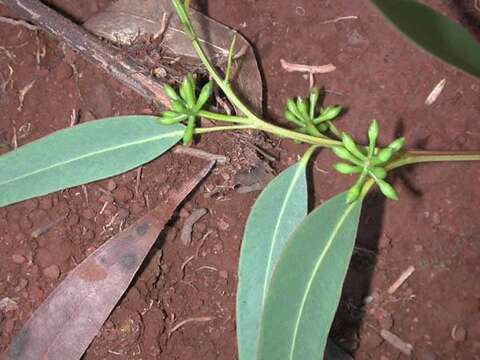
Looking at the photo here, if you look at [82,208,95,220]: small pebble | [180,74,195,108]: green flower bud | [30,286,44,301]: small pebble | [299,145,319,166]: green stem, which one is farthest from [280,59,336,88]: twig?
[30,286,44,301]: small pebble

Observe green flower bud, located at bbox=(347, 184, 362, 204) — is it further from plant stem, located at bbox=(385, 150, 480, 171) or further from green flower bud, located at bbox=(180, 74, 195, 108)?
green flower bud, located at bbox=(180, 74, 195, 108)

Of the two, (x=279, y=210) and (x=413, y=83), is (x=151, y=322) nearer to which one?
(x=279, y=210)

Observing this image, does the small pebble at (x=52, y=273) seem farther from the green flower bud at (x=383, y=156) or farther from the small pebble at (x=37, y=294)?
the green flower bud at (x=383, y=156)

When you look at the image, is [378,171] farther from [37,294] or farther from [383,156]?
[37,294]

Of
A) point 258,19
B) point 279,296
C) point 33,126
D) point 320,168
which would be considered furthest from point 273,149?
point 33,126

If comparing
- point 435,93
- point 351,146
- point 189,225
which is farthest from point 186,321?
point 435,93

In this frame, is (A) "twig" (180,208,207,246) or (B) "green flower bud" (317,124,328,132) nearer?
(B) "green flower bud" (317,124,328,132)
